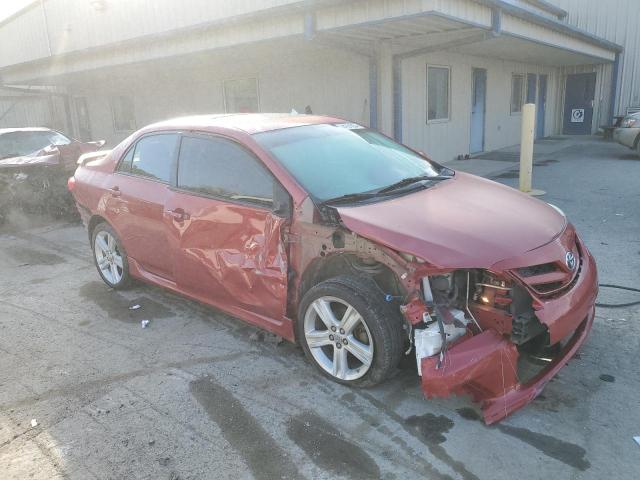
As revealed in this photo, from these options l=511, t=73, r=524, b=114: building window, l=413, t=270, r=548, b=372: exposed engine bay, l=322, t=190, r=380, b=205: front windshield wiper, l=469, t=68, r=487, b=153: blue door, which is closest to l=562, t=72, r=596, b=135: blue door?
l=511, t=73, r=524, b=114: building window

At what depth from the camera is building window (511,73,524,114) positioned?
1637cm

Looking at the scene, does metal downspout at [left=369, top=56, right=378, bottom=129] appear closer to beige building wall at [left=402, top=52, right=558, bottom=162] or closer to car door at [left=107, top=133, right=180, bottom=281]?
beige building wall at [left=402, top=52, right=558, bottom=162]

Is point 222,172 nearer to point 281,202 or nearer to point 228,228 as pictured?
point 228,228

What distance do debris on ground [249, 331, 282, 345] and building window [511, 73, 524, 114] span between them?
1486 centimetres

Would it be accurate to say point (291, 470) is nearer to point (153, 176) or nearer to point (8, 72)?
point (153, 176)

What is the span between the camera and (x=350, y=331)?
3.06 m

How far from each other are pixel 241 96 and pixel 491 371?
1221 centimetres

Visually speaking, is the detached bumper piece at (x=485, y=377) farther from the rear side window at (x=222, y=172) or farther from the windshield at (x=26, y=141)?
the windshield at (x=26, y=141)

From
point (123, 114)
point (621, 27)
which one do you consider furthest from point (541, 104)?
point (123, 114)

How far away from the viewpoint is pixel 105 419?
297cm

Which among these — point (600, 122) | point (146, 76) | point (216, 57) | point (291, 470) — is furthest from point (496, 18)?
point (600, 122)

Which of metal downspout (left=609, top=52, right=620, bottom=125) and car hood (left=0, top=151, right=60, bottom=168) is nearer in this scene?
car hood (left=0, top=151, right=60, bottom=168)

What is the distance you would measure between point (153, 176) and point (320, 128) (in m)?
1.42

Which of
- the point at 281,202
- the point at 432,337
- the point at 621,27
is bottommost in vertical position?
the point at 432,337
